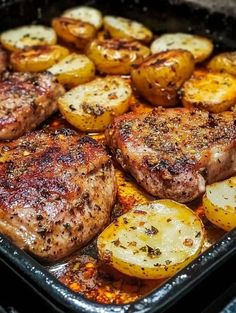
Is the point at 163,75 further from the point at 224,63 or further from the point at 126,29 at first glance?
the point at 126,29

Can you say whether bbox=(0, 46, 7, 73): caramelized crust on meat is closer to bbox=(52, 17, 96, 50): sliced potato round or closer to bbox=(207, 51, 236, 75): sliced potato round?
bbox=(52, 17, 96, 50): sliced potato round

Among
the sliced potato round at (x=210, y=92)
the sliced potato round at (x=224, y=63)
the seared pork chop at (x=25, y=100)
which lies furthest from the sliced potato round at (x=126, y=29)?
the seared pork chop at (x=25, y=100)

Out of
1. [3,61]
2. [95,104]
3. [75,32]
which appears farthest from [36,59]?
[95,104]

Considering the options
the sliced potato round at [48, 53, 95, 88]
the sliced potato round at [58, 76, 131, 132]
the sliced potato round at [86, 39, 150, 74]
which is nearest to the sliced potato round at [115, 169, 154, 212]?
the sliced potato round at [58, 76, 131, 132]

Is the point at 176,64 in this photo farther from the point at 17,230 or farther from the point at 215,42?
the point at 17,230

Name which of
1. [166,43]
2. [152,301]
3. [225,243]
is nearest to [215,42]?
[166,43]

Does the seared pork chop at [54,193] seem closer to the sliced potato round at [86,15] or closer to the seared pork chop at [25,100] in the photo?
the seared pork chop at [25,100]
